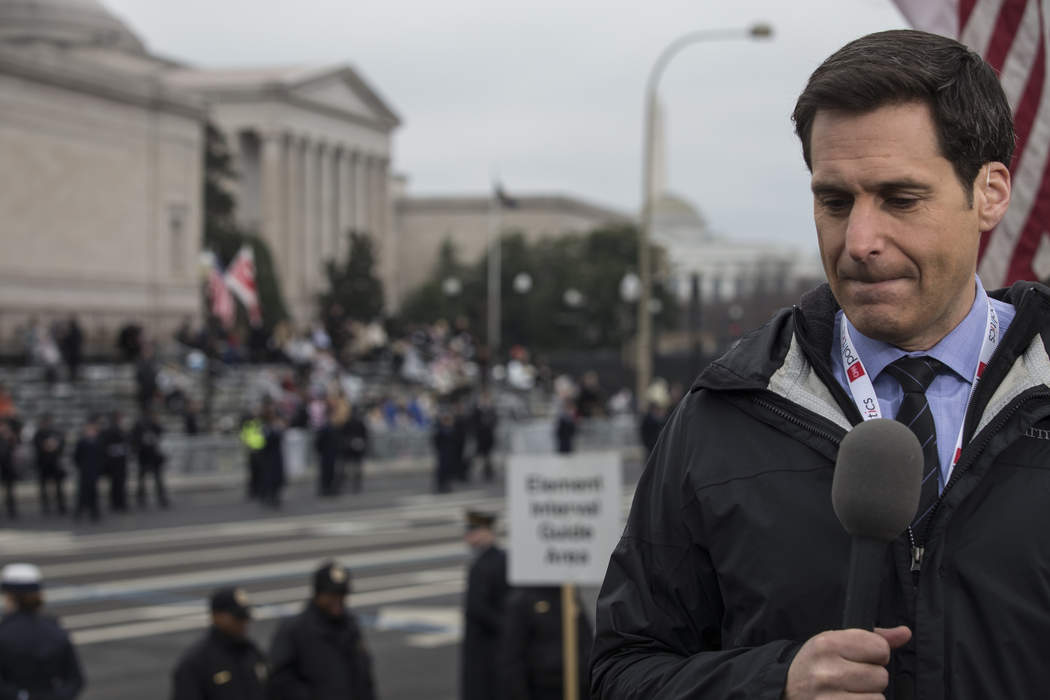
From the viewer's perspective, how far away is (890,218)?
2.21 meters

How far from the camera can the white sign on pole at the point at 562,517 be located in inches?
390

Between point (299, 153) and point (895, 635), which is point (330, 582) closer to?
point (895, 635)

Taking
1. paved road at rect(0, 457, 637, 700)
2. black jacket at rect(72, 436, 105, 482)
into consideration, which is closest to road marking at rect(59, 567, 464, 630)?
paved road at rect(0, 457, 637, 700)

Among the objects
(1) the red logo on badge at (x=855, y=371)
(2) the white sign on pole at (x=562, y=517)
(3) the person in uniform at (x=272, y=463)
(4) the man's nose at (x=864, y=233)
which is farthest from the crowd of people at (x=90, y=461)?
(4) the man's nose at (x=864, y=233)

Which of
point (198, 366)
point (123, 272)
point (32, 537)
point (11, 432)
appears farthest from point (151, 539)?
point (123, 272)

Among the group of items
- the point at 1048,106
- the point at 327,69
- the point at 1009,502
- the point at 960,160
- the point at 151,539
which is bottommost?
the point at 151,539

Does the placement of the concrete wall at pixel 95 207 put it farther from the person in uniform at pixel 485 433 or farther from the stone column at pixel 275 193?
the stone column at pixel 275 193

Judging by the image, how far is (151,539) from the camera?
81.6 feet

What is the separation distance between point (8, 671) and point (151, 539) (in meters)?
15.5

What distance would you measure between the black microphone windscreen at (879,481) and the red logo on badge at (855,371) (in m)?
0.38

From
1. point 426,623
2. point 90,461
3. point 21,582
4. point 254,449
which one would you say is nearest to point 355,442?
point 254,449

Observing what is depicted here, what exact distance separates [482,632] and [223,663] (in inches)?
94.8

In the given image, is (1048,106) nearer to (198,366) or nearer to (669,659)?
(669,659)

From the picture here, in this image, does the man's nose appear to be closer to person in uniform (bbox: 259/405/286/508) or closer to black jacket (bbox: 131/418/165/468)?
black jacket (bbox: 131/418/165/468)
